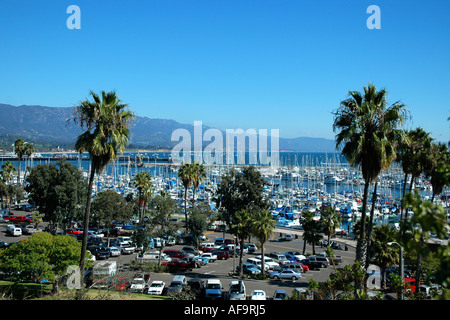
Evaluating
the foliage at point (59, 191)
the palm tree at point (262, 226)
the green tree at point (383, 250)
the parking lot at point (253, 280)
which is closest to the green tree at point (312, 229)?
the parking lot at point (253, 280)

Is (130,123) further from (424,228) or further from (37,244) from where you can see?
(424,228)

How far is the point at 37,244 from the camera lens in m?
19.4

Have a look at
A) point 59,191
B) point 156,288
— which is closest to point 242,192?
point 59,191

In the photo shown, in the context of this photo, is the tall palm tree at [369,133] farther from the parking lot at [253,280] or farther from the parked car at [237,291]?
the parking lot at [253,280]

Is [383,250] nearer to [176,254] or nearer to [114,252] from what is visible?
[176,254]

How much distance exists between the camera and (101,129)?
1667cm

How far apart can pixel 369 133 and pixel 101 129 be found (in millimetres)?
11690

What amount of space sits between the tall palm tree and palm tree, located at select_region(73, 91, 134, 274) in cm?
1011

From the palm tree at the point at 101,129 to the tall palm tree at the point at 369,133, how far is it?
1011 centimetres

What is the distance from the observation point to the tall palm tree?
13477 millimetres

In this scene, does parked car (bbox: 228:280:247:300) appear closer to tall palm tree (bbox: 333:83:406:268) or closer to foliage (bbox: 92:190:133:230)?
tall palm tree (bbox: 333:83:406:268)
